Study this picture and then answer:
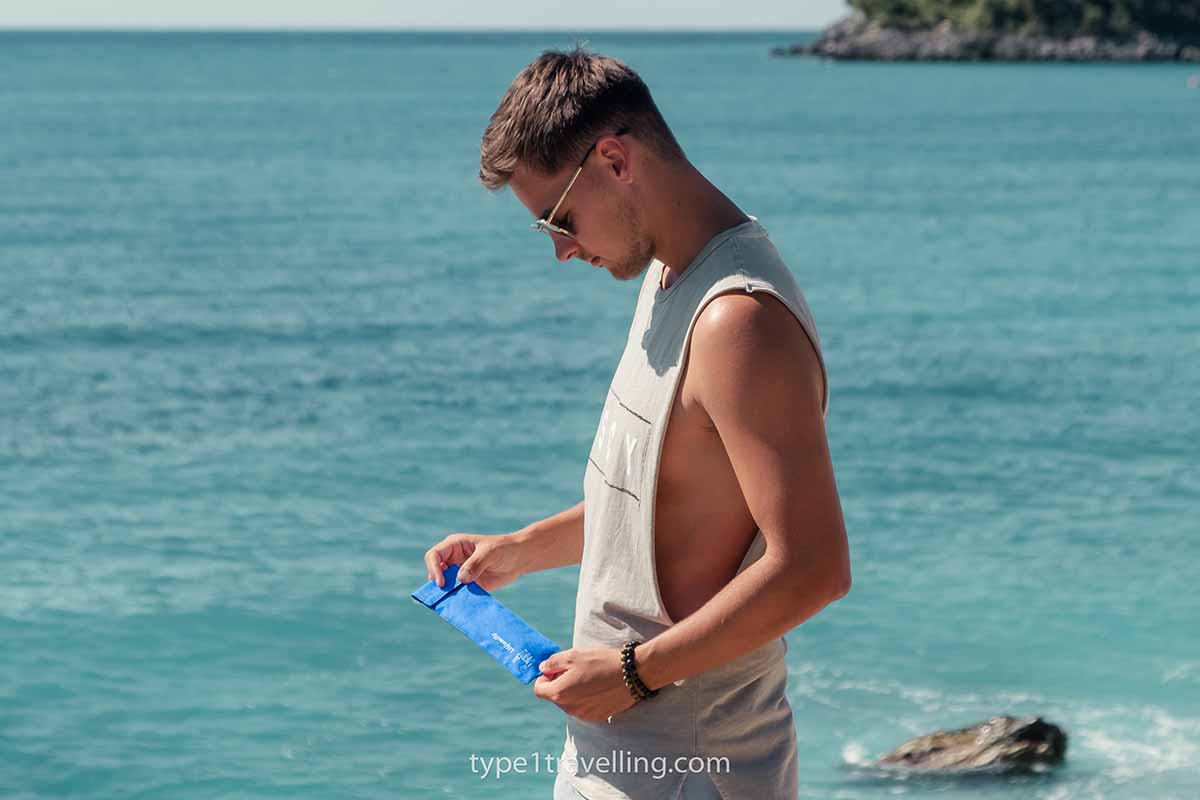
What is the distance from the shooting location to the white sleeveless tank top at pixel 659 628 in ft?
7.70

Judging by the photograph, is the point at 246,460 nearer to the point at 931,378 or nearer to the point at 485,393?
the point at 485,393

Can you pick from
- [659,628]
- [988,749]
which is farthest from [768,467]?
[988,749]

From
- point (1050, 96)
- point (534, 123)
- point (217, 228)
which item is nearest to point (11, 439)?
point (534, 123)

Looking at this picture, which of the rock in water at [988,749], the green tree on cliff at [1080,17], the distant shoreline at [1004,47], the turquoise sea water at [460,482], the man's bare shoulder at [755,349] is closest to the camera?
the man's bare shoulder at [755,349]

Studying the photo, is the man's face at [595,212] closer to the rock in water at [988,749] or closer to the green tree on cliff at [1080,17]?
the rock in water at [988,749]

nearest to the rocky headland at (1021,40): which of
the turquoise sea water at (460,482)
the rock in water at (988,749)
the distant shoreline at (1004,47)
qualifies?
the distant shoreline at (1004,47)

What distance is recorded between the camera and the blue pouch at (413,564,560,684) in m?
2.51

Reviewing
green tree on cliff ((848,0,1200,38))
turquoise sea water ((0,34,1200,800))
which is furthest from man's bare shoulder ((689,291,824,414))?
green tree on cliff ((848,0,1200,38))

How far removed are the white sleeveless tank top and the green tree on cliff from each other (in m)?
121

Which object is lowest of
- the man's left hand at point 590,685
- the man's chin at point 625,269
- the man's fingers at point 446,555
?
the man's left hand at point 590,685

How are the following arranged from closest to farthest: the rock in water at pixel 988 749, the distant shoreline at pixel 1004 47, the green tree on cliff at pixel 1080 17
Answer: the rock in water at pixel 988 749 < the distant shoreline at pixel 1004 47 < the green tree on cliff at pixel 1080 17

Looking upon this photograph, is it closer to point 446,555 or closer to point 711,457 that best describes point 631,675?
point 711,457

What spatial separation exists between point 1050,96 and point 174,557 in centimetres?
7524

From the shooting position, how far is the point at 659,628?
2.41 meters
